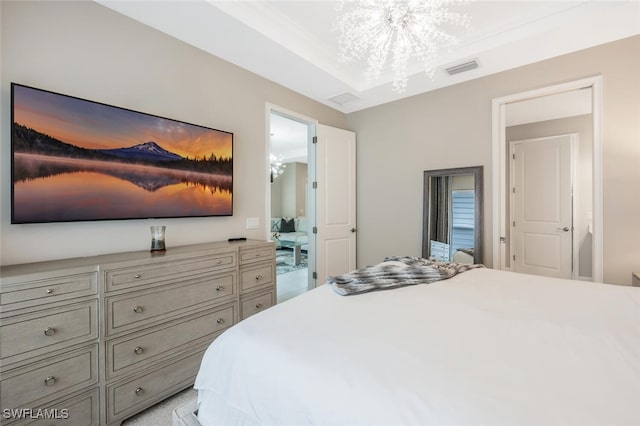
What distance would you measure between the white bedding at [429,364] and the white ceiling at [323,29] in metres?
2.11

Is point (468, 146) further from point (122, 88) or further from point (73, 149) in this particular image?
point (73, 149)

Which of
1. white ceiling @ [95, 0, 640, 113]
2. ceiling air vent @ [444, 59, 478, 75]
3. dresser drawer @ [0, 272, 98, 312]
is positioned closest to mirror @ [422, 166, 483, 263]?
ceiling air vent @ [444, 59, 478, 75]

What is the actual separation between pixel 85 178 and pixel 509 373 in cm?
240

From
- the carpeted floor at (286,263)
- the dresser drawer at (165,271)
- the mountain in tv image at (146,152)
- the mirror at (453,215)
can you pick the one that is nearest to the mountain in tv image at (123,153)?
the mountain in tv image at (146,152)

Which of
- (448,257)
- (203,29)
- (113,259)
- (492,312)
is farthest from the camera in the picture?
(448,257)

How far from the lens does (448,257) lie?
10.5ft

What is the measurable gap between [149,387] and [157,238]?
975 mm

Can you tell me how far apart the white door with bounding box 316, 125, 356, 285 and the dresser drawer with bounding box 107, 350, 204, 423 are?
1883 mm

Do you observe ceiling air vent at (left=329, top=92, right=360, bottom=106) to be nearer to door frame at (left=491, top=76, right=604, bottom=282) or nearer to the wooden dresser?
door frame at (left=491, top=76, right=604, bottom=282)

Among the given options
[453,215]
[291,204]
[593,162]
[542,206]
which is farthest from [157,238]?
[291,204]

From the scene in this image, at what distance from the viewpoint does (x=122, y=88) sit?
1985 millimetres

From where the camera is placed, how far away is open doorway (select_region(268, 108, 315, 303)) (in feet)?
13.3

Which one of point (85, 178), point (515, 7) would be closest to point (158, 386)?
point (85, 178)

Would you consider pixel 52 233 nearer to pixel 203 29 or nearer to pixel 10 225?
pixel 10 225
